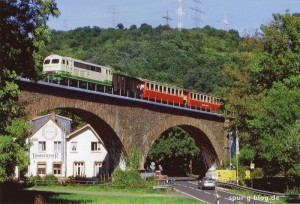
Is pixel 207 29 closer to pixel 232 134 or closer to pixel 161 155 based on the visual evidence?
pixel 161 155

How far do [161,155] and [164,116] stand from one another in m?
21.2

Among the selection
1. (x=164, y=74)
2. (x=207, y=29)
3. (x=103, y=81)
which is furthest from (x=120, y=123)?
(x=207, y=29)

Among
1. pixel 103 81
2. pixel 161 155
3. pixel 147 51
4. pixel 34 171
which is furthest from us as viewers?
pixel 147 51

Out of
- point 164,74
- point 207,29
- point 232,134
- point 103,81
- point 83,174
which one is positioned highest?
point 207,29

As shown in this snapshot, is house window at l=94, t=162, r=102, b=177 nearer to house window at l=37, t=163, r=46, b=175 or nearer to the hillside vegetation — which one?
Answer: house window at l=37, t=163, r=46, b=175

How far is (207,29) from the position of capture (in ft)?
630

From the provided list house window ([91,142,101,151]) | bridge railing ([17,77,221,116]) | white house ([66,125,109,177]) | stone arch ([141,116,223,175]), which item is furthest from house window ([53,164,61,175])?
bridge railing ([17,77,221,116])

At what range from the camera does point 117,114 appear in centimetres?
5628

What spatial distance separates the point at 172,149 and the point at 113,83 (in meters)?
30.3

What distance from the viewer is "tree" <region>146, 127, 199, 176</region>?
277 feet

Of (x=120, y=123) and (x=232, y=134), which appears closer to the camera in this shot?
(x=120, y=123)

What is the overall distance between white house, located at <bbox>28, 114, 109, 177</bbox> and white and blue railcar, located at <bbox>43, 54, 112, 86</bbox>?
21527 millimetres

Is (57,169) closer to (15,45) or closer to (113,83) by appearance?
(113,83)

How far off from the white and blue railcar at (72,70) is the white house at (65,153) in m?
21.5
